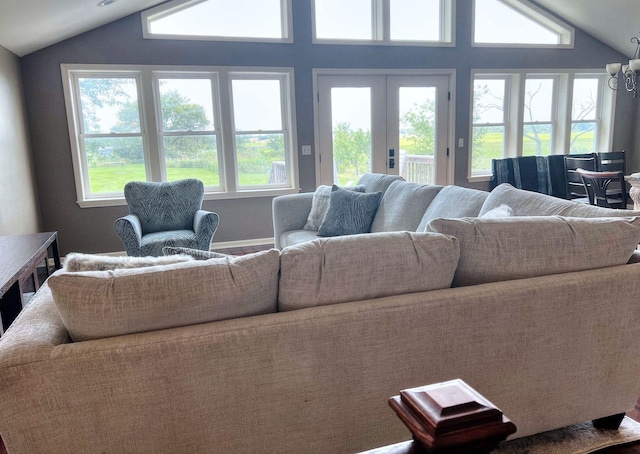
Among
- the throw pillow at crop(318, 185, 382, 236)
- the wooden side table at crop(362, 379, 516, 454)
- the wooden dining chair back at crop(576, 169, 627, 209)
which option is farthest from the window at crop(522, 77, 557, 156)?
the wooden side table at crop(362, 379, 516, 454)

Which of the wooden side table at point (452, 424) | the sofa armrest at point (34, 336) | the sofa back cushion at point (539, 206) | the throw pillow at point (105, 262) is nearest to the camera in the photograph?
the wooden side table at point (452, 424)

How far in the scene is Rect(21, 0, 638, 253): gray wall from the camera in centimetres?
441

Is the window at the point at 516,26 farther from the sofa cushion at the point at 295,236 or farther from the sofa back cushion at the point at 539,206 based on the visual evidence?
the sofa back cushion at the point at 539,206

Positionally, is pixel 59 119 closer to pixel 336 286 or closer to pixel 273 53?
pixel 273 53

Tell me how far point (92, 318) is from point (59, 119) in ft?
13.2

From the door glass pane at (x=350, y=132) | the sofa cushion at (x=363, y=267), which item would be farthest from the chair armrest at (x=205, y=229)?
the sofa cushion at (x=363, y=267)

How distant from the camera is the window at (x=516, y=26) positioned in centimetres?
559

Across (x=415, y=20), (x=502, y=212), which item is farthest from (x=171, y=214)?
(x=415, y=20)

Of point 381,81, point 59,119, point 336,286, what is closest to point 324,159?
point 381,81

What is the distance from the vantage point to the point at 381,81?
536 cm

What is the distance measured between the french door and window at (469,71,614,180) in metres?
0.54

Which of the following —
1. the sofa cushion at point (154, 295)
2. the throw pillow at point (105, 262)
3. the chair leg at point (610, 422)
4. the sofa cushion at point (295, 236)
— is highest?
the throw pillow at point (105, 262)

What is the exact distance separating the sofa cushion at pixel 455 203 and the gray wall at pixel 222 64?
2.57 metres

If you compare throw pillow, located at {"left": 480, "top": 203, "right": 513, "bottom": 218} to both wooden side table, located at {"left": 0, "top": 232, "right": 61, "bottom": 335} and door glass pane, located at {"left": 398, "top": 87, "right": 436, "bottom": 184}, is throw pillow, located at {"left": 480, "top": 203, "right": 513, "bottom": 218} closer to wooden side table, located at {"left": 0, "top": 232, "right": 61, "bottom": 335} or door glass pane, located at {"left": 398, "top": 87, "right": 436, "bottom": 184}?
wooden side table, located at {"left": 0, "top": 232, "right": 61, "bottom": 335}
